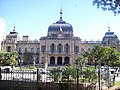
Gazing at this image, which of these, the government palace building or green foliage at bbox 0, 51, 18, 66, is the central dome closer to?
the government palace building

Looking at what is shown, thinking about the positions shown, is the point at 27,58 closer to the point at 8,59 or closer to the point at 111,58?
the point at 8,59

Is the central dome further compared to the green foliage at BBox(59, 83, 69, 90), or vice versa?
the central dome

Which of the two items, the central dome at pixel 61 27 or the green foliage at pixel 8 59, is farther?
the central dome at pixel 61 27

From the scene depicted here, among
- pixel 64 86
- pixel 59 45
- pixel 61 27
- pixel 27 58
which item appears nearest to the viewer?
pixel 64 86

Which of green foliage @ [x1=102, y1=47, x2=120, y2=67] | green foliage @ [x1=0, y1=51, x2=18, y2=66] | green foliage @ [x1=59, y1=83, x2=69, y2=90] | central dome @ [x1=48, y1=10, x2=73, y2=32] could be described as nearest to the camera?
green foliage @ [x1=59, y1=83, x2=69, y2=90]

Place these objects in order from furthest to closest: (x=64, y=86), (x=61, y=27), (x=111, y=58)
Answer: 1. (x=61, y=27)
2. (x=111, y=58)
3. (x=64, y=86)

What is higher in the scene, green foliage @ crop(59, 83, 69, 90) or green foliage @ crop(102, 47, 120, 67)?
green foliage @ crop(102, 47, 120, 67)

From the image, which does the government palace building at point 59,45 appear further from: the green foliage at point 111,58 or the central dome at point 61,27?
the green foliage at point 111,58

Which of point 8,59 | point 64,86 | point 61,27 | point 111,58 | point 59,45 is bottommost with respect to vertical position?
point 64,86

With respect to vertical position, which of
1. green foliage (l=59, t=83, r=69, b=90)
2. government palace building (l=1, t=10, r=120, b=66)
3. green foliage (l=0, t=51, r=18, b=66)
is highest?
government palace building (l=1, t=10, r=120, b=66)

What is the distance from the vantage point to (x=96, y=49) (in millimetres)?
49344

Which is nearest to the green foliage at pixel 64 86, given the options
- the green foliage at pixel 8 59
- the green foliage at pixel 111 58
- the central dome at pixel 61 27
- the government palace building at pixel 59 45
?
the green foliage at pixel 111 58

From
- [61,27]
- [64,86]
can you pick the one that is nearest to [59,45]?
[61,27]

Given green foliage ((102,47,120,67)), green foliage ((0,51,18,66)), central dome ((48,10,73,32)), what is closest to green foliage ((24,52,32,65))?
central dome ((48,10,73,32))
